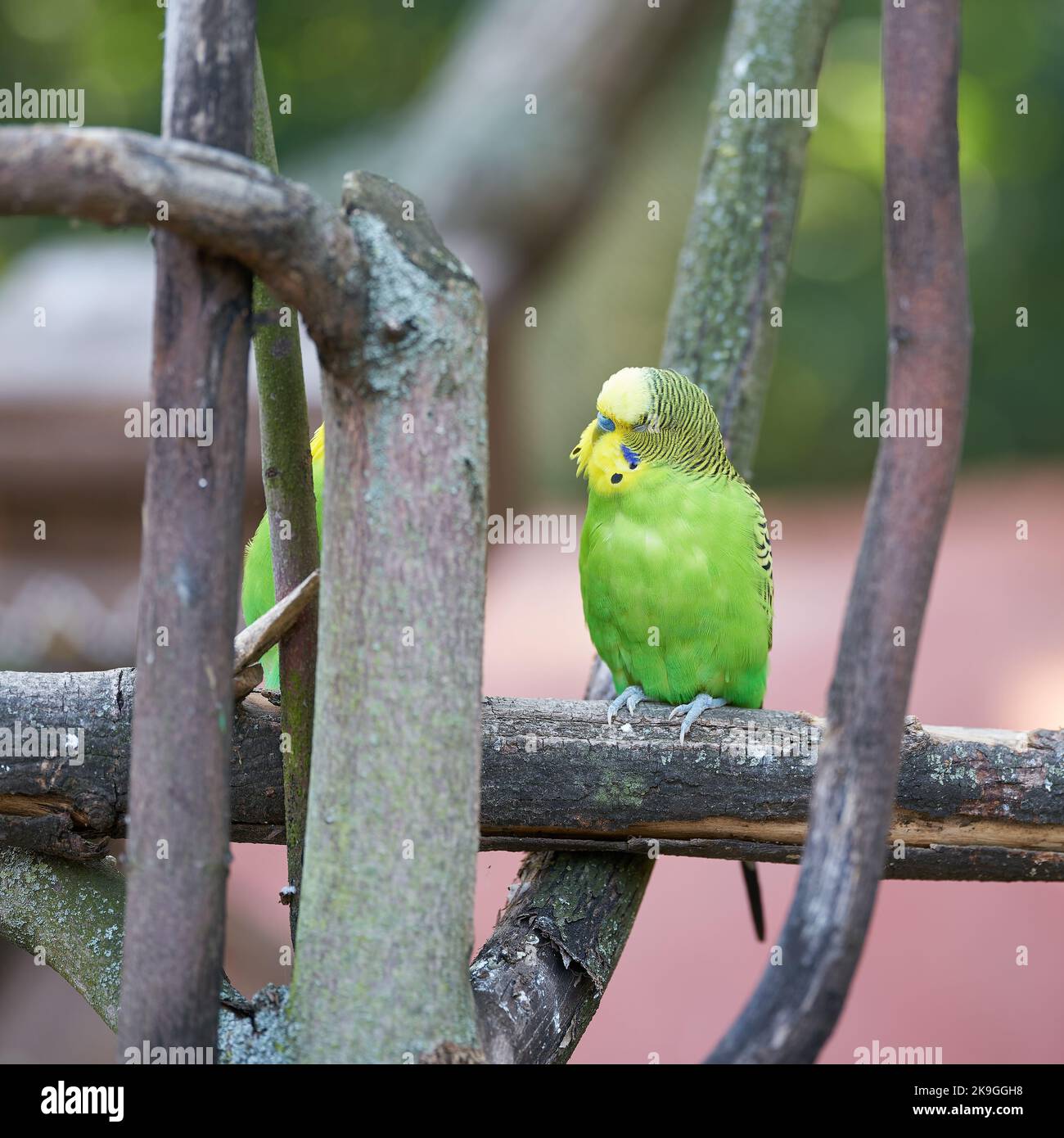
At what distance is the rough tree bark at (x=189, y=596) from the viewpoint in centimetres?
140

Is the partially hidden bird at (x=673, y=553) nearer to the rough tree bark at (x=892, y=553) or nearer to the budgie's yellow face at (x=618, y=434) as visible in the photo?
the budgie's yellow face at (x=618, y=434)

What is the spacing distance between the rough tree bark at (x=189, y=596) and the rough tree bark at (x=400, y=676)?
0.15m

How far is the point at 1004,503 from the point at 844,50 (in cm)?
440

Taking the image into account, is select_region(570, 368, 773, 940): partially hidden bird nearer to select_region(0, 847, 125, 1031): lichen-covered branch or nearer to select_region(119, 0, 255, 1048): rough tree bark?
select_region(0, 847, 125, 1031): lichen-covered branch

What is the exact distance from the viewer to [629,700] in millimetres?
2650

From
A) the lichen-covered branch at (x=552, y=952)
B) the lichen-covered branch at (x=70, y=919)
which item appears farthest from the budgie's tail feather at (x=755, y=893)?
the lichen-covered branch at (x=70, y=919)

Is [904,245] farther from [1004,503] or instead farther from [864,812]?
[1004,503]

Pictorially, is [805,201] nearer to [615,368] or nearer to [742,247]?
[615,368]

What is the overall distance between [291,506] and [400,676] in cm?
49

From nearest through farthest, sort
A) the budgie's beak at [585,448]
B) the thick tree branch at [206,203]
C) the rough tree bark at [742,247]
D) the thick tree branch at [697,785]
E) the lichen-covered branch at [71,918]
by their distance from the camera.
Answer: the thick tree branch at [206,203] < the lichen-covered branch at [71,918] < the thick tree branch at [697,785] < the budgie's beak at [585,448] < the rough tree bark at [742,247]

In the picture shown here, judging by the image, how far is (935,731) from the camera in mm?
2301

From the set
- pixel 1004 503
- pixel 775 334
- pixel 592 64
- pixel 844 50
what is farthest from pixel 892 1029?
pixel 844 50

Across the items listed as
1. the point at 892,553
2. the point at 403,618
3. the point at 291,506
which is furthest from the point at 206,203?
the point at 892,553

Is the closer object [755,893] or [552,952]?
[552,952]
